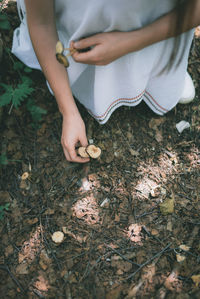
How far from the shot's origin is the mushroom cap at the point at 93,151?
196 cm

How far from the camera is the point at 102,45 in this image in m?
1.52

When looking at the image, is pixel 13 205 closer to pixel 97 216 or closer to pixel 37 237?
pixel 37 237

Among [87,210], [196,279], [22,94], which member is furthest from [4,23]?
[196,279]

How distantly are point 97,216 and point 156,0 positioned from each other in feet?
5.12

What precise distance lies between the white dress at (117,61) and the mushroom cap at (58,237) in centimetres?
97

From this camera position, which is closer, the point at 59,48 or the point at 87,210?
the point at 59,48

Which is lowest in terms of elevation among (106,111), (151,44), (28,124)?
(28,124)

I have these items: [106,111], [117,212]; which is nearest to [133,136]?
[106,111]

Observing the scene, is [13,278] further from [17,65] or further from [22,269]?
[17,65]

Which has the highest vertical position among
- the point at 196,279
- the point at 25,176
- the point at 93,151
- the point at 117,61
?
the point at 117,61

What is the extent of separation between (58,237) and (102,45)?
4.57ft

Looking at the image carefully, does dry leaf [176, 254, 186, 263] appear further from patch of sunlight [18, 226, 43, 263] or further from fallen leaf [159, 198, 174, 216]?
patch of sunlight [18, 226, 43, 263]

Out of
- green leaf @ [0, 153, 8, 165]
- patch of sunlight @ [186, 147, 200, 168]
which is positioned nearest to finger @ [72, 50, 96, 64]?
green leaf @ [0, 153, 8, 165]

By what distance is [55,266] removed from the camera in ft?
5.88
